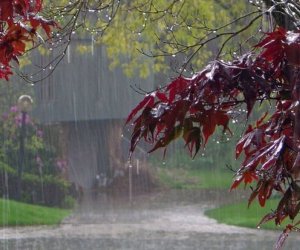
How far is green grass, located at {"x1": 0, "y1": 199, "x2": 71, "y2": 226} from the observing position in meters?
12.2

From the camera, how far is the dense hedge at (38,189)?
Result: 13.8 m

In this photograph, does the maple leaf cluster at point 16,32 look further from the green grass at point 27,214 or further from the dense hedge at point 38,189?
the dense hedge at point 38,189

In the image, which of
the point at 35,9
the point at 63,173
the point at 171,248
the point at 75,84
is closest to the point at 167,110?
the point at 35,9

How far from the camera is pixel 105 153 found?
16141mm

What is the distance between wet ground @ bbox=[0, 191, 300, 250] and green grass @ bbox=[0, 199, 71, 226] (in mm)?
251

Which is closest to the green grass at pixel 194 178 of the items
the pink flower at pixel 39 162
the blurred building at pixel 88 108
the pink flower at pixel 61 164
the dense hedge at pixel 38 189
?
the blurred building at pixel 88 108

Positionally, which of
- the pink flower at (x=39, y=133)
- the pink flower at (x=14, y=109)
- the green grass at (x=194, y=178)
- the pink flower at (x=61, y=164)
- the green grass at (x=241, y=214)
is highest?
the pink flower at (x=14, y=109)

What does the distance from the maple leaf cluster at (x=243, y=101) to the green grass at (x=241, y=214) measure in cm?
950

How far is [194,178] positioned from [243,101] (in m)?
14.0

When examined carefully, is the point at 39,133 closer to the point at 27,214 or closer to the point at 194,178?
the point at 27,214

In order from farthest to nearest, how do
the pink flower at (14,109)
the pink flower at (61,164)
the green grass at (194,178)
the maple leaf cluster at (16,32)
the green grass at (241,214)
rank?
the green grass at (194,178), the pink flower at (61,164), the pink flower at (14,109), the green grass at (241,214), the maple leaf cluster at (16,32)

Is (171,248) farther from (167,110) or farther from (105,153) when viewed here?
(167,110)

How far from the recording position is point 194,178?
16.4 meters

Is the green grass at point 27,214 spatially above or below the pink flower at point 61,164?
below
